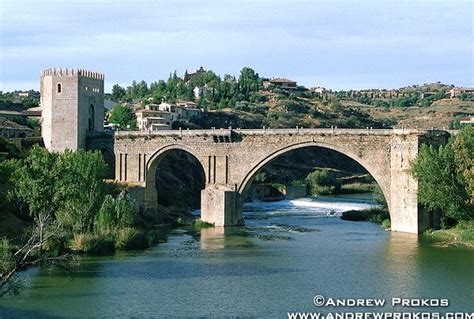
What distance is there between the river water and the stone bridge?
2.56 meters

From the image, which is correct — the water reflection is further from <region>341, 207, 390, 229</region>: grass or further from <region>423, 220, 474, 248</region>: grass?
<region>423, 220, 474, 248</region>: grass

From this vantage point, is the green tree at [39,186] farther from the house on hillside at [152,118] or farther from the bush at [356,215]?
the house on hillside at [152,118]

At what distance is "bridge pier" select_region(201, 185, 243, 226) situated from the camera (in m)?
43.7

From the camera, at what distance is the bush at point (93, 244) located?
106 feet

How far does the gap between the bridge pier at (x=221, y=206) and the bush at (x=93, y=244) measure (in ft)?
36.7

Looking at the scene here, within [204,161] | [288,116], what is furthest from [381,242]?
[288,116]

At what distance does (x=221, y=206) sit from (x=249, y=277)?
15.6m

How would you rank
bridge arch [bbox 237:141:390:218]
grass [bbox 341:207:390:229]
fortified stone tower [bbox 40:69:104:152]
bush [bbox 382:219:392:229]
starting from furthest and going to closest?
fortified stone tower [bbox 40:69:104:152] → grass [bbox 341:207:390:229] → bush [bbox 382:219:392:229] → bridge arch [bbox 237:141:390:218]

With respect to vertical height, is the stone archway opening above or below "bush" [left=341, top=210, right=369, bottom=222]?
above

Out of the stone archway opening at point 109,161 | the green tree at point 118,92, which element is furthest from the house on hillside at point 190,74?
the stone archway opening at point 109,161

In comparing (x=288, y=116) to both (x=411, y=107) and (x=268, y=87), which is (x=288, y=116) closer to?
(x=268, y=87)

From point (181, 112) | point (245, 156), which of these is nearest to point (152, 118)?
point (181, 112)

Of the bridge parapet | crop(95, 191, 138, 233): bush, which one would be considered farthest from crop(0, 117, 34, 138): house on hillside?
crop(95, 191, 138, 233): bush

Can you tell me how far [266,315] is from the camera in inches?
890
